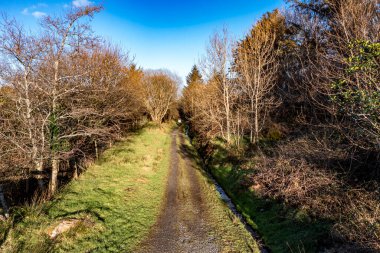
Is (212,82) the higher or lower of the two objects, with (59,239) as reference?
higher

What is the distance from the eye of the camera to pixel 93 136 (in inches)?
713

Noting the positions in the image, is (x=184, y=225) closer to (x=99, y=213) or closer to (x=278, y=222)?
(x=99, y=213)

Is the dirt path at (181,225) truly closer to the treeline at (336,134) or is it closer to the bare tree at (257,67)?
the treeline at (336,134)

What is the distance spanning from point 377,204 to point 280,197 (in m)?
4.43

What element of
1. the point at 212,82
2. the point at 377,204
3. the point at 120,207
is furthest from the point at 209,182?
the point at 212,82

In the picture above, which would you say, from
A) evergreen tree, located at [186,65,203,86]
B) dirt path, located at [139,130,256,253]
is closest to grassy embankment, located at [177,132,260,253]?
dirt path, located at [139,130,256,253]

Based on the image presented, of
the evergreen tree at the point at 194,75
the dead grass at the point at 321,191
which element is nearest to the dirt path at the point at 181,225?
the dead grass at the point at 321,191

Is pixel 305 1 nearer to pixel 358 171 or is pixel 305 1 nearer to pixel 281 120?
pixel 281 120

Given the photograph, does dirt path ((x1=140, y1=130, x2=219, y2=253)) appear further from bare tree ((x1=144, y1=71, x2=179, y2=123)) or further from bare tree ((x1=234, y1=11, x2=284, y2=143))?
bare tree ((x1=144, y1=71, x2=179, y2=123))

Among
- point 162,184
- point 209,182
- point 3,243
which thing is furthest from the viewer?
point 209,182

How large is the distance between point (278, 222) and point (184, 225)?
4.54m

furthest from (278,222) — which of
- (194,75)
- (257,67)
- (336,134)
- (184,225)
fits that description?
(194,75)

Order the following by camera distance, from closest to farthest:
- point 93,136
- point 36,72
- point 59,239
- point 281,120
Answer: point 59,239 < point 36,72 < point 93,136 < point 281,120

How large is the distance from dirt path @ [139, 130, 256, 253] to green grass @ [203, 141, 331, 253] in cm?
203
